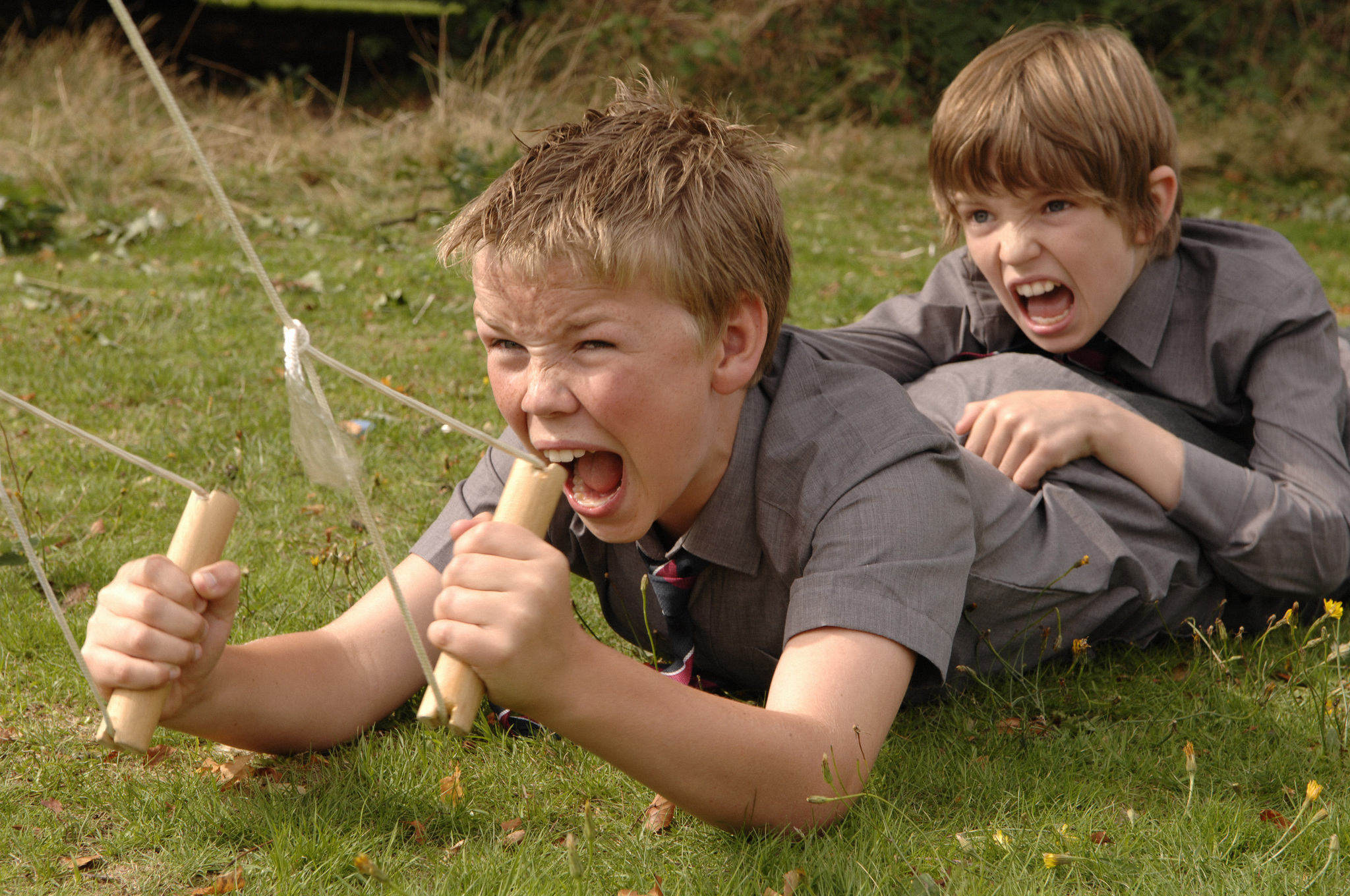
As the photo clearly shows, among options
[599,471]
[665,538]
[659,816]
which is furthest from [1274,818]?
[599,471]

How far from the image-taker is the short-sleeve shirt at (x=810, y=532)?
188cm

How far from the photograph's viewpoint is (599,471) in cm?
192

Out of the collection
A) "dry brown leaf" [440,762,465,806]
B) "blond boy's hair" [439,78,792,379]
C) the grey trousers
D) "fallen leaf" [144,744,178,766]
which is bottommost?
"fallen leaf" [144,744,178,766]

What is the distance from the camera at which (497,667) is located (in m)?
1.42

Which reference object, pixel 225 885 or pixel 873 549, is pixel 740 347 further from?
pixel 225 885

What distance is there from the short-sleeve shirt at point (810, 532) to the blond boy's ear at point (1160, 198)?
1.10 metres

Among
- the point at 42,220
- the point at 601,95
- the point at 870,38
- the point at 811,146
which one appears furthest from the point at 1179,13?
the point at 42,220

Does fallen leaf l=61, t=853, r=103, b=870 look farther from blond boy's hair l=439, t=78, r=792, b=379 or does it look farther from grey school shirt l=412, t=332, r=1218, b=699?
blond boy's hair l=439, t=78, r=792, b=379

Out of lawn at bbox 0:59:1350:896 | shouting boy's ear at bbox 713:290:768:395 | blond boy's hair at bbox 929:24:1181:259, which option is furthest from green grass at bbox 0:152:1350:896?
blond boy's hair at bbox 929:24:1181:259

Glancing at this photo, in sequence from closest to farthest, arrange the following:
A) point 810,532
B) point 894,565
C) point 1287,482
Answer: point 894,565
point 810,532
point 1287,482

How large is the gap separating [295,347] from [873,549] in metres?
0.94

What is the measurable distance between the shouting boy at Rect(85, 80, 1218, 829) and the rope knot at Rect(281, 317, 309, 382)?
0.28 metres

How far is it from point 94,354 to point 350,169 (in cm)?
419

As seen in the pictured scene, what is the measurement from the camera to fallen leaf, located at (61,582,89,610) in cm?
273
